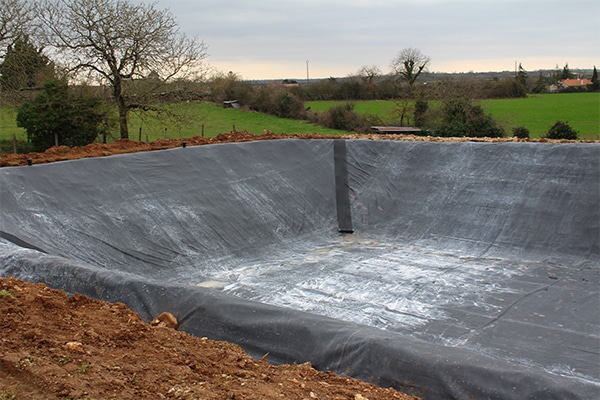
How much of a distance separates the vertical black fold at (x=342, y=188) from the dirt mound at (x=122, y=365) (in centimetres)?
746

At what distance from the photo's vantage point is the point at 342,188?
1220 cm

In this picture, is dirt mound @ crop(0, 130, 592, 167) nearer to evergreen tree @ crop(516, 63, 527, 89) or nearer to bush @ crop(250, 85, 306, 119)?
Result: bush @ crop(250, 85, 306, 119)

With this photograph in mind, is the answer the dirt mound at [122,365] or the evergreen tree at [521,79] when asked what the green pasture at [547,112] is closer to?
the evergreen tree at [521,79]

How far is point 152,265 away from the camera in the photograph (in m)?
8.41

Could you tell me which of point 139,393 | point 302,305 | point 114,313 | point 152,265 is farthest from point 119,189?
point 139,393

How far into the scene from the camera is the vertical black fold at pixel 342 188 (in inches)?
452

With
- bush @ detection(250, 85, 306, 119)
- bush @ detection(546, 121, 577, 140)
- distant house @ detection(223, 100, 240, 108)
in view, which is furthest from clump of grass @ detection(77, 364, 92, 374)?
distant house @ detection(223, 100, 240, 108)

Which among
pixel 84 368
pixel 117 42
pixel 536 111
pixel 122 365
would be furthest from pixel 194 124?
pixel 536 111

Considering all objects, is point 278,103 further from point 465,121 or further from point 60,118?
point 60,118

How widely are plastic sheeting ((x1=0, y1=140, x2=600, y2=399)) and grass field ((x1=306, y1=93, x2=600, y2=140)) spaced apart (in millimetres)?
10805

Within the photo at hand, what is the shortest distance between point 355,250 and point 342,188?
2.51 m

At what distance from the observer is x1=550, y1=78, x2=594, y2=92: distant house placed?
44.5 m

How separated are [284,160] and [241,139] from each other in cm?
124

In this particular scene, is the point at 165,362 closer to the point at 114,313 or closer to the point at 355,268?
the point at 114,313
